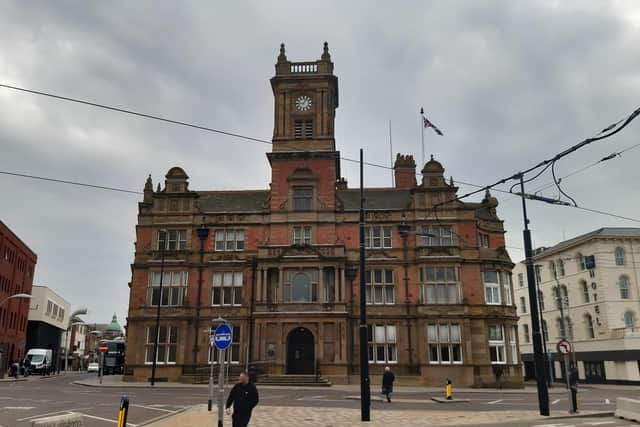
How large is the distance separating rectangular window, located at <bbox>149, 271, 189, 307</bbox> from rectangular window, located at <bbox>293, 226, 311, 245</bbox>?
8.93m

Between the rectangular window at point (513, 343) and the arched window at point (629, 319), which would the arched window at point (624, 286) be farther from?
the rectangular window at point (513, 343)

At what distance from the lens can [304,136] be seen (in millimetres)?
44750

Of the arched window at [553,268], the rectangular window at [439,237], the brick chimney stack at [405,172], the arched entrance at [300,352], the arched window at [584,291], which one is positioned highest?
the brick chimney stack at [405,172]

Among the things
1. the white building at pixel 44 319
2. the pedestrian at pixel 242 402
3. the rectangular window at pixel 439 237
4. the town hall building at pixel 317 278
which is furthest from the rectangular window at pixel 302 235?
the white building at pixel 44 319

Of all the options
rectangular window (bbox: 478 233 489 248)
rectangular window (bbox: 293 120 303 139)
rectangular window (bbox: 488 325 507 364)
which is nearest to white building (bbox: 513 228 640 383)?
rectangular window (bbox: 478 233 489 248)

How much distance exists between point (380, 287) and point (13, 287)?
44930 mm

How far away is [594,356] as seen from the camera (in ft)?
176

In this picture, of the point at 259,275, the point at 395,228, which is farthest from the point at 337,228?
the point at 259,275

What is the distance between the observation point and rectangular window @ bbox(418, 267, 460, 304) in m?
40.2

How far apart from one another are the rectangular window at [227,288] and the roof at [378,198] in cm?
1035

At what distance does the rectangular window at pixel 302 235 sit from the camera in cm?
4194

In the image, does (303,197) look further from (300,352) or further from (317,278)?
(300,352)

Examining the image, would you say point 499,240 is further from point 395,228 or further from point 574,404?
point 574,404

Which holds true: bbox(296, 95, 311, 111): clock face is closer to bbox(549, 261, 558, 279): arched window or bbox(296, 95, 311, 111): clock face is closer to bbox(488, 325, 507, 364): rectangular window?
bbox(488, 325, 507, 364): rectangular window
